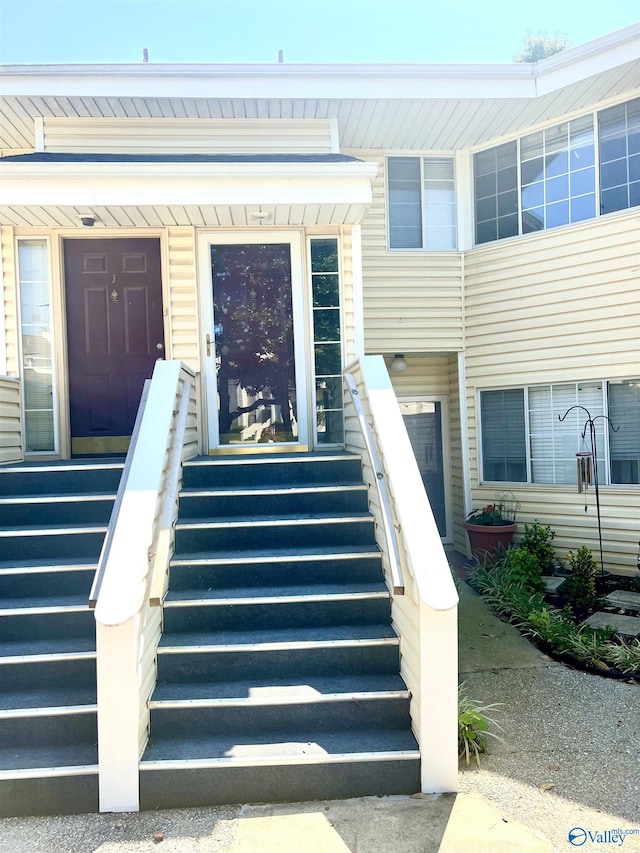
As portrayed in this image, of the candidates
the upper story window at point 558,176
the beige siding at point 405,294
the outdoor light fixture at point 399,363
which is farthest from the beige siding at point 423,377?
the upper story window at point 558,176

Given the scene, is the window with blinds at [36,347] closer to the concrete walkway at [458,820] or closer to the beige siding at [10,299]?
the beige siding at [10,299]

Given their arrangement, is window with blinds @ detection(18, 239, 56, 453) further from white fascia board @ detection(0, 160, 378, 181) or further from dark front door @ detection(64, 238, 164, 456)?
white fascia board @ detection(0, 160, 378, 181)

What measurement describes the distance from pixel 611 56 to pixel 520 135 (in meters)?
1.24

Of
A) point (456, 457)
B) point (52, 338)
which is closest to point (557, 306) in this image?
point (456, 457)

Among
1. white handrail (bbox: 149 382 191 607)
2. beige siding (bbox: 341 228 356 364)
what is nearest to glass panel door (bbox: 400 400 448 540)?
beige siding (bbox: 341 228 356 364)

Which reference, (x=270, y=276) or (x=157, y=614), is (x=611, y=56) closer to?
(x=270, y=276)

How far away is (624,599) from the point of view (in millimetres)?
5051

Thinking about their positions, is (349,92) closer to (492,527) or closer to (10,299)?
(10,299)

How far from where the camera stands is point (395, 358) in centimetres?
708

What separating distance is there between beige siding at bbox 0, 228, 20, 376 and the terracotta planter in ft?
16.8

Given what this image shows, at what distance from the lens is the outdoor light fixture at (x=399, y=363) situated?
6957 mm

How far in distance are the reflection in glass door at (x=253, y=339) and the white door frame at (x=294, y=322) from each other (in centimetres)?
4

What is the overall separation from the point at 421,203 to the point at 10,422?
5233 mm

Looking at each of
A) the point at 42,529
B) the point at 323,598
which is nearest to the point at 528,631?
the point at 323,598
